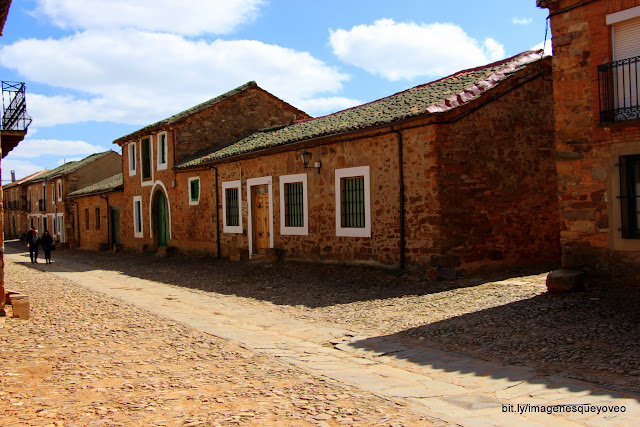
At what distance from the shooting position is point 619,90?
847 centimetres

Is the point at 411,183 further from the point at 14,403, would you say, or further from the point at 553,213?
the point at 14,403

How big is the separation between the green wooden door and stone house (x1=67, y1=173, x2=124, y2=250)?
13.8ft

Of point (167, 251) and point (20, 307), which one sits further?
point (167, 251)

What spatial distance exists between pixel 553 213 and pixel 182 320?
8869 millimetres

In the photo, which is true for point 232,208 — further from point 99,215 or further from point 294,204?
point 99,215

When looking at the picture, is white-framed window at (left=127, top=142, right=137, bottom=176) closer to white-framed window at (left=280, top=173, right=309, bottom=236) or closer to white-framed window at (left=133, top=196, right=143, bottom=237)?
white-framed window at (left=133, top=196, right=143, bottom=237)

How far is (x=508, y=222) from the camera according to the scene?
39.9 feet

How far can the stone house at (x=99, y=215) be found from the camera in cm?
2870

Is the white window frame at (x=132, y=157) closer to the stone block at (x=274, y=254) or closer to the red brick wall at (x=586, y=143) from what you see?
the stone block at (x=274, y=254)

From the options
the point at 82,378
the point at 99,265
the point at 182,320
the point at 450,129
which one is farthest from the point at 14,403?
the point at 99,265

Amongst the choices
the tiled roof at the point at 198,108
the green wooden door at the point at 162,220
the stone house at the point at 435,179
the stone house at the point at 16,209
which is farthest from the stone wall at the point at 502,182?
the stone house at the point at 16,209

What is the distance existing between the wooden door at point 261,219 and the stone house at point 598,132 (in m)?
9.26

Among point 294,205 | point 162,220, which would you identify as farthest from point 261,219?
point 162,220

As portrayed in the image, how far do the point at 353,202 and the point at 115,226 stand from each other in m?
19.6
